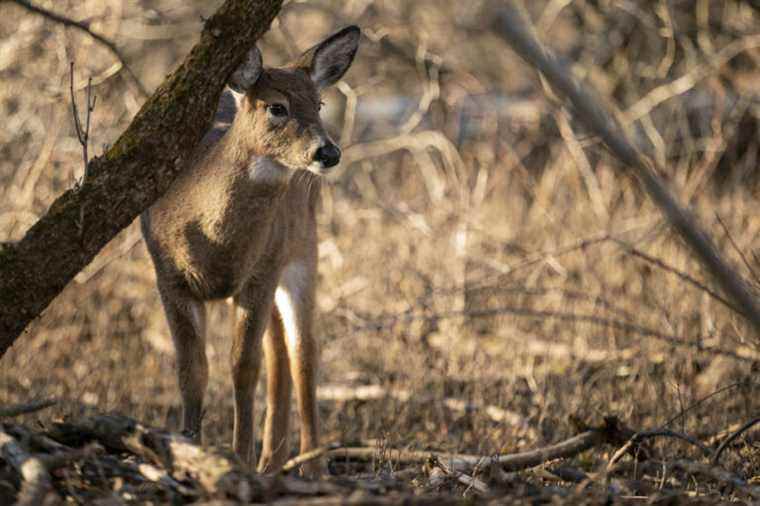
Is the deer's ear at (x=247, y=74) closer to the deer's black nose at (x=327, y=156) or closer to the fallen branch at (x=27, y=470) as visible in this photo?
the deer's black nose at (x=327, y=156)

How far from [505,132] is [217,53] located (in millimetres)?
8189

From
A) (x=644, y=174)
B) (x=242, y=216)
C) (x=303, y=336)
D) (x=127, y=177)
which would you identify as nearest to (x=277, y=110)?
(x=242, y=216)

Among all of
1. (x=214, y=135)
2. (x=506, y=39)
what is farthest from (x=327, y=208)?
(x=506, y=39)

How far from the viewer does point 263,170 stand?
6.04m

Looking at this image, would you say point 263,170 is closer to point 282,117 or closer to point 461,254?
point 282,117

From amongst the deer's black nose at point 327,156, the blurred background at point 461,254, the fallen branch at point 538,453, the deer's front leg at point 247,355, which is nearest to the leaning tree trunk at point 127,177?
the deer's black nose at point 327,156

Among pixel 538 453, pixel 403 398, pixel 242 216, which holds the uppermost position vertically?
pixel 242 216

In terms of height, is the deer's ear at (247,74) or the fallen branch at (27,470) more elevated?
the deer's ear at (247,74)

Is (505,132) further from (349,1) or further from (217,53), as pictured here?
(217,53)

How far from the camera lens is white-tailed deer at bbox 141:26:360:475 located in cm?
594

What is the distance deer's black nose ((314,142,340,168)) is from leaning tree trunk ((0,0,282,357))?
0.75m

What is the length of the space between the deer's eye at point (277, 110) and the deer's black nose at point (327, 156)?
1.07 ft

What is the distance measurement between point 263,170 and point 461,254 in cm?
413

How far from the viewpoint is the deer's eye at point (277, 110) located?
604 cm
